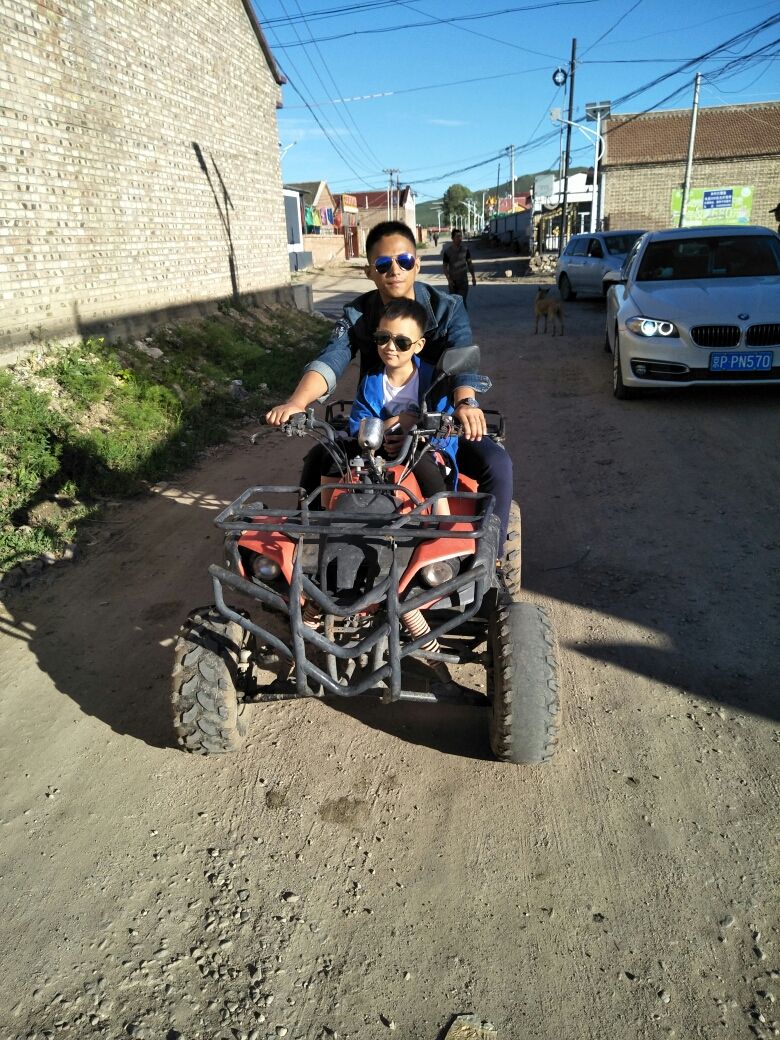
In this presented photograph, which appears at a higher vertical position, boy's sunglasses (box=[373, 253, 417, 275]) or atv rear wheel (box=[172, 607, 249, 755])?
boy's sunglasses (box=[373, 253, 417, 275])

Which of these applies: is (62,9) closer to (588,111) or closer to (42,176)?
(42,176)

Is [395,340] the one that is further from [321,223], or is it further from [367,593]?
[321,223]

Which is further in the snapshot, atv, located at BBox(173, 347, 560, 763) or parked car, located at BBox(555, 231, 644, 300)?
parked car, located at BBox(555, 231, 644, 300)

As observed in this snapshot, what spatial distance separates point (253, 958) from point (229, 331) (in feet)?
34.9

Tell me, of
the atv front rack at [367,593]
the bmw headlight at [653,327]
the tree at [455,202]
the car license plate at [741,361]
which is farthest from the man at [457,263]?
the tree at [455,202]

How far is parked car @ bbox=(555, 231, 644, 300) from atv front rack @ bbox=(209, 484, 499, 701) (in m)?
15.8

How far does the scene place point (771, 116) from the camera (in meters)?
32.3

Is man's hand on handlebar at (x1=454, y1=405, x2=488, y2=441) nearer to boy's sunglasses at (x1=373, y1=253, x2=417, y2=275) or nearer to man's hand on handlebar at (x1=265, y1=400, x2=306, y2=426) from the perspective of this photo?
man's hand on handlebar at (x1=265, y1=400, x2=306, y2=426)

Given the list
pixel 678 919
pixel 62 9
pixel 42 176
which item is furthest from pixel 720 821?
pixel 62 9

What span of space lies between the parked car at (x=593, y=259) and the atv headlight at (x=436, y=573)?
15.8 m

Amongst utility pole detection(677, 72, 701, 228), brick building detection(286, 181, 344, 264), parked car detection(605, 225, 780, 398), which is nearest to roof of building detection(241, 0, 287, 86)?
parked car detection(605, 225, 780, 398)

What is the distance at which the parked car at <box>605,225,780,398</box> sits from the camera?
6.86 metres

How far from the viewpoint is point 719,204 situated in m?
31.8

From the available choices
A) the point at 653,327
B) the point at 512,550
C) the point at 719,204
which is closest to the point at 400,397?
the point at 512,550
